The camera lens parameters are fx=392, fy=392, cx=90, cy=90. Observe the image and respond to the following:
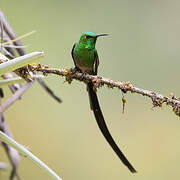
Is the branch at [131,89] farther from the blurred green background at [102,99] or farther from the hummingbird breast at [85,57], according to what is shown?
the blurred green background at [102,99]

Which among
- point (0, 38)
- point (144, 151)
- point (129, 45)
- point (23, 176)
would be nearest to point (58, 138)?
point (23, 176)

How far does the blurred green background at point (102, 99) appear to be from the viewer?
106 inches

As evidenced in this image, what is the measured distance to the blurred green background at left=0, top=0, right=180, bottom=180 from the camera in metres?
2.68

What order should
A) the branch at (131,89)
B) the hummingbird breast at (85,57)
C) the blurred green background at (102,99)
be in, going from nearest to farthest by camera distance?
the branch at (131,89) → the hummingbird breast at (85,57) → the blurred green background at (102,99)

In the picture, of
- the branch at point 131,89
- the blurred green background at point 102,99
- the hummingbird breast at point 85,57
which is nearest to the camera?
the branch at point 131,89

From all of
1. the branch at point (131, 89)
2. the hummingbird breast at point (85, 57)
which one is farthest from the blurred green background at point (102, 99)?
the branch at point (131, 89)

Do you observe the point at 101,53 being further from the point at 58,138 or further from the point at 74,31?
the point at 58,138

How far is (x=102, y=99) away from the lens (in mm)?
2918

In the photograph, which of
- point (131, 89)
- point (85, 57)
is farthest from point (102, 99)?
point (131, 89)

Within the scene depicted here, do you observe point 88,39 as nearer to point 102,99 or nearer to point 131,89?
point 131,89

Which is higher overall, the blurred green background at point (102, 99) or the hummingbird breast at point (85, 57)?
the blurred green background at point (102, 99)

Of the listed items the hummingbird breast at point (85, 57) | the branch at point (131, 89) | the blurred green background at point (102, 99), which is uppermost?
the blurred green background at point (102, 99)

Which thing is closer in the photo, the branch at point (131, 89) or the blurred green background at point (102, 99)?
the branch at point (131, 89)

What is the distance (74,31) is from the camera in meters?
3.02
